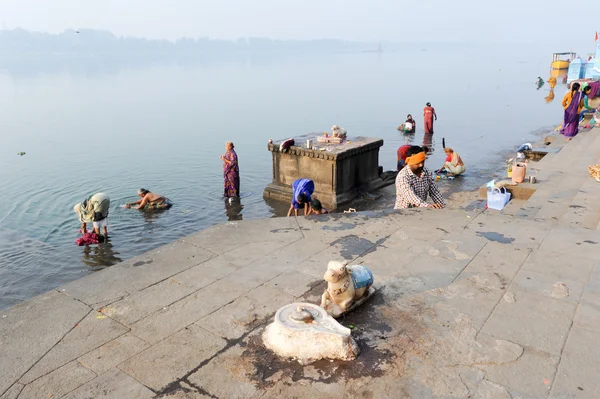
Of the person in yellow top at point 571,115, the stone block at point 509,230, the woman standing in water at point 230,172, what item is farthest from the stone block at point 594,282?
the person in yellow top at point 571,115

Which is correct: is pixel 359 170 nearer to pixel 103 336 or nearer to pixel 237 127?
pixel 103 336

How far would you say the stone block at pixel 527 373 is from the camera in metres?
3.34

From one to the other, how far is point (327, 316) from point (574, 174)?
8.48m

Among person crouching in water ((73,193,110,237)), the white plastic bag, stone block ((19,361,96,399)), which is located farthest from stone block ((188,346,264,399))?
person crouching in water ((73,193,110,237))

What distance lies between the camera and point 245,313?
4.37 metres

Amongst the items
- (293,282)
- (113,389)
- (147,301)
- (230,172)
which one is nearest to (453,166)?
(230,172)

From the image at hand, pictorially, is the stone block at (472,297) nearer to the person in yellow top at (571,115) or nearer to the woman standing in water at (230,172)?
the woman standing in water at (230,172)

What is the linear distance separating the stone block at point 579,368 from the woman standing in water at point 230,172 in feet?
30.4

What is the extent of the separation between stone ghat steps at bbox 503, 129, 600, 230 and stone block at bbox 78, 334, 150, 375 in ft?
17.6

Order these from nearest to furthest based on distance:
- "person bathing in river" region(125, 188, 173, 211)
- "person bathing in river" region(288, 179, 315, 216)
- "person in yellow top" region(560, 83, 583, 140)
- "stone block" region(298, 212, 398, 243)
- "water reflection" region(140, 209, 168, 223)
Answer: "stone block" region(298, 212, 398, 243) < "person bathing in river" region(288, 179, 315, 216) < "water reflection" region(140, 209, 168, 223) < "person bathing in river" region(125, 188, 173, 211) < "person in yellow top" region(560, 83, 583, 140)

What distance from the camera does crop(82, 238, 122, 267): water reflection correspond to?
932 centimetres

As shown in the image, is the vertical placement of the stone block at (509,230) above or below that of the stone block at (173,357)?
above

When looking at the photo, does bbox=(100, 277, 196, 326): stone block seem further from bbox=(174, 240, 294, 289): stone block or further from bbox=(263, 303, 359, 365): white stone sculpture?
bbox=(263, 303, 359, 365): white stone sculpture

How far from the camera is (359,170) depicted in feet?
39.7
